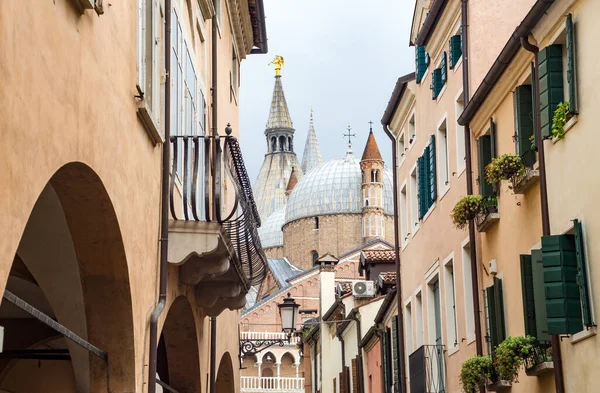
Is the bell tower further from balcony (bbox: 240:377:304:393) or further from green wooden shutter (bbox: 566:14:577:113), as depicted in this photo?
green wooden shutter (bbox: 566:14:577:113)

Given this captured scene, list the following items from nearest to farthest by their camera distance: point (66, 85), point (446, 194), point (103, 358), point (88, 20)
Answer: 1. point (66, 85)
2. point (88, 20)
3. point (103, 358)
4. point (446, 194)

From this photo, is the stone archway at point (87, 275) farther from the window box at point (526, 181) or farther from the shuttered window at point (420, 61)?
the shuttered window at point (420, 61)

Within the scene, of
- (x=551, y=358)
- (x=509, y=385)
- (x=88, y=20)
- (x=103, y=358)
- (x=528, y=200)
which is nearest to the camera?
(x=88, y=20)

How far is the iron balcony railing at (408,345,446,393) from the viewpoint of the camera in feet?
62.8

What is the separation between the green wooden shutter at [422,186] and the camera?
A: 20.5 meters

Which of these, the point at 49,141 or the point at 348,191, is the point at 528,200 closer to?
the point at 49,141

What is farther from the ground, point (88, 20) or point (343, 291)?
point (343, 291)

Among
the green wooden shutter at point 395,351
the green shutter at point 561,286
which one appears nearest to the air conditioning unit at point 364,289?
the green wooden shutter at point 395,351

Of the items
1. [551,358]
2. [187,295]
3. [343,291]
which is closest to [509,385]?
[551,358]

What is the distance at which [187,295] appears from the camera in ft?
45.5

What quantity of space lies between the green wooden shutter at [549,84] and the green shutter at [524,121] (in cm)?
134

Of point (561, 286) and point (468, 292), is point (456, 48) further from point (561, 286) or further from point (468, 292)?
point (561, 286)

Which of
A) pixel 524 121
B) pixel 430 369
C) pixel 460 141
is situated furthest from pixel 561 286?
pixel 430 369

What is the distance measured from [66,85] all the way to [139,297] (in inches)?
142
